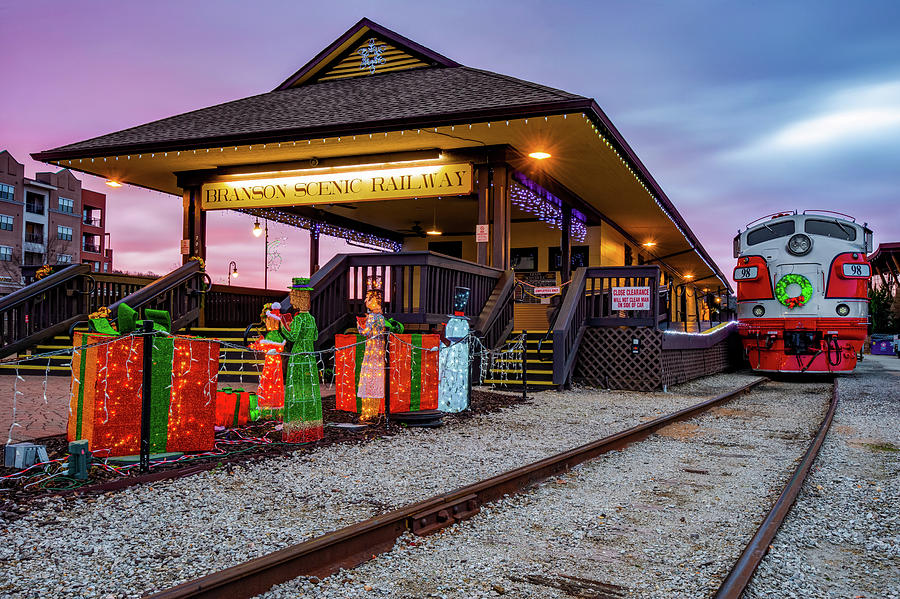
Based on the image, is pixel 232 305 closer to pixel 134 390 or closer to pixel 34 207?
pixel 134 390

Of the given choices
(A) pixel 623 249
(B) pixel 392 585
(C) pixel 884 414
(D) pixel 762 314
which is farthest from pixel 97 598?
(A) pixel 623 249

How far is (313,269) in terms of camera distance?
21875 mm

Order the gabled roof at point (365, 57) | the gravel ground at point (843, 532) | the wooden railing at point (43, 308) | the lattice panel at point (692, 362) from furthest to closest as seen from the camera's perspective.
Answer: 1. the gabled roof at point (365, 57)
2. the lattice panel at point (692, 362)
3. the wooden railing at point (43, 308)
4. the gravel ground at point (843, 532)

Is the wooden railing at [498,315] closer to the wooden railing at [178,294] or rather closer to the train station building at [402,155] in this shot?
the train station building at [402,155]

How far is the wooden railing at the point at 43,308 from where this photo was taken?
1256 centimetres

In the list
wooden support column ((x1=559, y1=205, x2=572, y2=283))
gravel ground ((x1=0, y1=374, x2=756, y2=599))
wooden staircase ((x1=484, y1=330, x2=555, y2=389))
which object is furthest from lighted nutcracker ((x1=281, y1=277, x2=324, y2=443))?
wooden support column ((x1=559, y1=205, x2=572, y2=283))

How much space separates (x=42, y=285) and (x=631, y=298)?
11.7 metres

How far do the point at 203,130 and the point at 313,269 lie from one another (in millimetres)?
7861

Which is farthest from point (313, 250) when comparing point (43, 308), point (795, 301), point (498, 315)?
point (795, 301)

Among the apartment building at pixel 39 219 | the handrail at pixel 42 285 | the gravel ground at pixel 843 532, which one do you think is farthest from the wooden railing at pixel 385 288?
the apartment building at pixel 39 219

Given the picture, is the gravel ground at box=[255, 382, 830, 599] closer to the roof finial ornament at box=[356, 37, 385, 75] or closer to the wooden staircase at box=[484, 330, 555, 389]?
the wooden staircase at box=[484, 330, 555, 389]

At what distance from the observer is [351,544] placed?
3.61 meters

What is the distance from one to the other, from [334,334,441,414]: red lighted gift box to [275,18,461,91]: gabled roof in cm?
1094

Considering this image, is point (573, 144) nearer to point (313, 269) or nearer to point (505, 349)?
point (505, 349)
